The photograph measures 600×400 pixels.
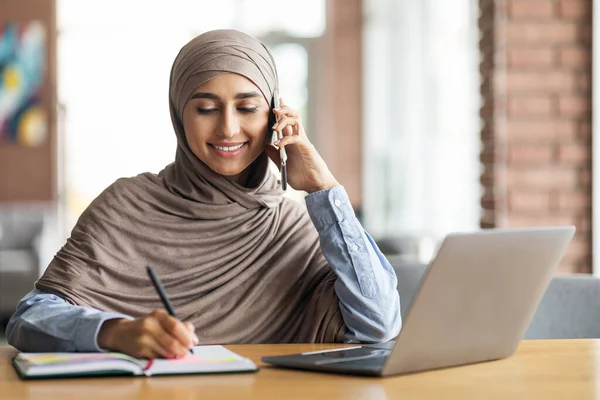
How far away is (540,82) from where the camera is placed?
3.51 m

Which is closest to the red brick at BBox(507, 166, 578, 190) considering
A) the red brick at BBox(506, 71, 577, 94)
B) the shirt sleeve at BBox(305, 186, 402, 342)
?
the red brick at BBox(506, 71, 577, 94)

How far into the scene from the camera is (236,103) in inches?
75.3

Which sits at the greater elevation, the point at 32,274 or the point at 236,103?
the point at 236,103

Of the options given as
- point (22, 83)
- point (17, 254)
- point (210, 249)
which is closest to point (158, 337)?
point (210, 249)

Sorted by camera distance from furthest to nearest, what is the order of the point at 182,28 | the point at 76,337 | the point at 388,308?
the point at 182,28, the point at 388,308, the point at 76,337

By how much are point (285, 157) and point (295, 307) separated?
31cm

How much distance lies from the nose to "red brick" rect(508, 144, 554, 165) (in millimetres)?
1857

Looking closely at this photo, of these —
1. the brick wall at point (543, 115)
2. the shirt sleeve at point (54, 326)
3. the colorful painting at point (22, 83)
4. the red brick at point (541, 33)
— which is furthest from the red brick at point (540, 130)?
the colorful painting at point (22, 83)

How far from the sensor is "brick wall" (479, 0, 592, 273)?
3.48 m

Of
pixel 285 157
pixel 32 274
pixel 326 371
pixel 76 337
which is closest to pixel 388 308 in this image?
pixel 285 157

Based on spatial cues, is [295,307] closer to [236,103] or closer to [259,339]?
[259,339]

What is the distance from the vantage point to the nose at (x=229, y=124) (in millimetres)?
1859

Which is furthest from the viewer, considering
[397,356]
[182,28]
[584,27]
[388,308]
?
[182,28]

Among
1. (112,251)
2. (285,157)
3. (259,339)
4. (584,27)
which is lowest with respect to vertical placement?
(259,339)
